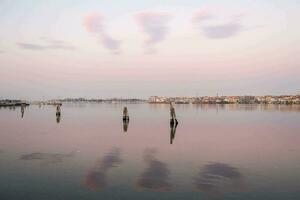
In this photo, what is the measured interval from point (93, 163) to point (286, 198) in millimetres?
11968

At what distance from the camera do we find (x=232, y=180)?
55.1 ft

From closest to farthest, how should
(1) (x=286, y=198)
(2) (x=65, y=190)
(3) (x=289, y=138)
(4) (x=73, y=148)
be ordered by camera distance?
1. (1) (x=286, y=198)
2. (2) (x=65, y=190)
3. (4) (x=73, y=148)
4. (3) (x=289, y=138)

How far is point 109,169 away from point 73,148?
9.59 metres

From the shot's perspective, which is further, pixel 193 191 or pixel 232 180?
pixel 232 180

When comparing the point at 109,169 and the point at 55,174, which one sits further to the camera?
the point at 109,169

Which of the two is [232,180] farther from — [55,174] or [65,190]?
[55,174]

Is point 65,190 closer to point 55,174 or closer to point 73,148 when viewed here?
point 55,174

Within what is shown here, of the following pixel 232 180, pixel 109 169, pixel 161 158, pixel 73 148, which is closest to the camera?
pixel 232 180

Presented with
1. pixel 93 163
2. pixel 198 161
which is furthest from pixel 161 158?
pixel 93 163

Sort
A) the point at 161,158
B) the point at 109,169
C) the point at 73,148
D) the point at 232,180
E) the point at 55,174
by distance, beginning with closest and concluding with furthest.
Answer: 1. the point at 232,180
2. the point at 55,174
3. the point at 109,169
4. the point at 161,158
5. the point at 73,148

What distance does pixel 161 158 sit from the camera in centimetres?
2362

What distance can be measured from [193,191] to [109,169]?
6.30 metres

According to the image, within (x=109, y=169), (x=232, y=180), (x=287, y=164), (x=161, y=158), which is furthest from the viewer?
(x=161, y=158)

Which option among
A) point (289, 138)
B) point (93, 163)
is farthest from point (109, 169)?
point (289, 138)
